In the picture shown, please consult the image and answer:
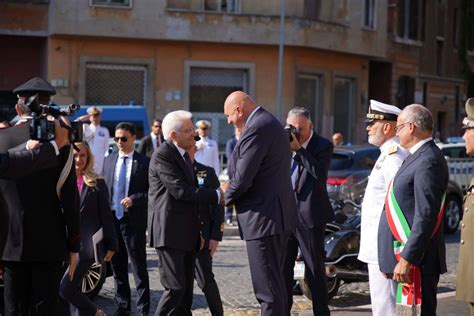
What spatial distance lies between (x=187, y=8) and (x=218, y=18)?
1006 millimetres

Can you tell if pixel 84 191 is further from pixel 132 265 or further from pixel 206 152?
pixel 206 152

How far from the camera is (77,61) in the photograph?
3062 cm

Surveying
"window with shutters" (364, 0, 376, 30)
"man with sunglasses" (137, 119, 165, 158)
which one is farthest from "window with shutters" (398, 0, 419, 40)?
"man with sunglasses" (137, 119, 165, 158)

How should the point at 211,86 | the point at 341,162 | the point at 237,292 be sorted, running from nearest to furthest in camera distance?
1. the point at 237,292
2. the point at 341,162
3. the point at 211,86

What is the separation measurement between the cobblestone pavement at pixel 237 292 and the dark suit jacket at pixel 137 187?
104 cm

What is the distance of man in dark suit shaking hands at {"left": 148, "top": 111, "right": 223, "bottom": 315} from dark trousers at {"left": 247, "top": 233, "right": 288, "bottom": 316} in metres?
0.79

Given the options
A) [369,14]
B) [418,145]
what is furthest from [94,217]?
[369,14]

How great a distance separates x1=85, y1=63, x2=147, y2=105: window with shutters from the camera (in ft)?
101

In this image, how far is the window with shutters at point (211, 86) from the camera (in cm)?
3197

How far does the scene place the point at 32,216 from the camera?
265 inches

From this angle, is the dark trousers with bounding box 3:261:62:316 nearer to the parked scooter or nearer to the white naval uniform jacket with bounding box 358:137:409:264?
the white naval uniform jacket with bounding box 358:137:409:264

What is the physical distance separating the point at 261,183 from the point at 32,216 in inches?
73.8

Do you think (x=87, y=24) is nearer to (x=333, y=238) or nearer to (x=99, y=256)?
(x=333, y=238)

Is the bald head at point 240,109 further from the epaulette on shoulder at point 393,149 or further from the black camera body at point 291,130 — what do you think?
the black camera body at point 291,130
